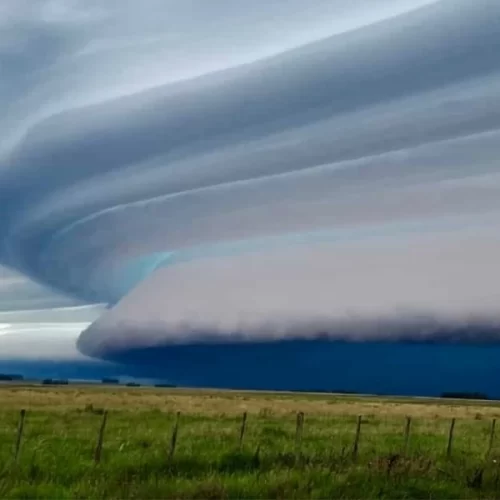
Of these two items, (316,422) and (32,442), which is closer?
(32,442)

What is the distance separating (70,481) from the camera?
1543cm

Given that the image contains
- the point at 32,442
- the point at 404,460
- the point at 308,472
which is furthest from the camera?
the point at 32,442

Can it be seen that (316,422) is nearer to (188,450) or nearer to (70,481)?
(188,450)

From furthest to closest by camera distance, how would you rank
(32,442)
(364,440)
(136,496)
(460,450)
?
(364,440) < (460,450) < (32,442) < (136,496)

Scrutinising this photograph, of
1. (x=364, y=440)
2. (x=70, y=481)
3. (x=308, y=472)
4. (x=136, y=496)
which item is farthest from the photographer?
(x=364, y=440)

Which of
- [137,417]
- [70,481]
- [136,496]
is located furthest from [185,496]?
[137,417]

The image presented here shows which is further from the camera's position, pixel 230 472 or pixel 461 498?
pixel 230 472

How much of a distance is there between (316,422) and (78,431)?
12562mm

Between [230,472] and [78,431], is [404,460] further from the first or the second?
[78,431]

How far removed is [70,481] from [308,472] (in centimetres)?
470

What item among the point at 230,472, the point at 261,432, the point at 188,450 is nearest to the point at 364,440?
the point at 261,432

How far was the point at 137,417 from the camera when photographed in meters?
34.7

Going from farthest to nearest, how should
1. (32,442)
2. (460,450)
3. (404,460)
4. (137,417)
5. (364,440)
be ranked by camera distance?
1. (137,417)
2. (364,440)
3. (460,450)
4. (32,442)
5. (404,460)

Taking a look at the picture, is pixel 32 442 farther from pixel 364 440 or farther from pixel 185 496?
pixel 364 440
